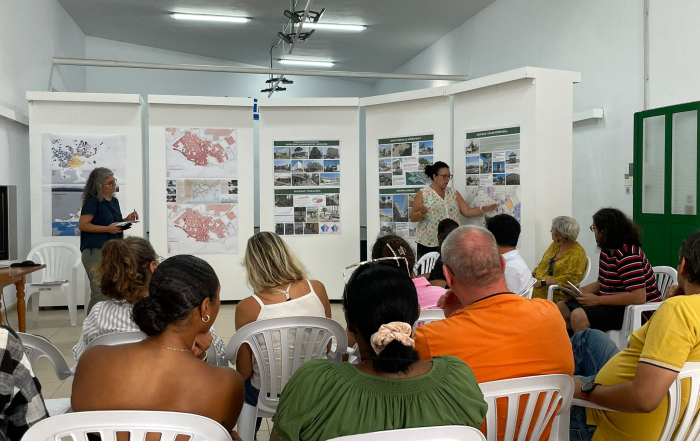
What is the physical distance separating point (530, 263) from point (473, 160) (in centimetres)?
130

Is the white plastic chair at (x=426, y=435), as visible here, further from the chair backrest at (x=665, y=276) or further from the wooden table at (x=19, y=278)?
the wooden table at (x=19, y=278)

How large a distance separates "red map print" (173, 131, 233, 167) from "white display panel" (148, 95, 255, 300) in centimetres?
1

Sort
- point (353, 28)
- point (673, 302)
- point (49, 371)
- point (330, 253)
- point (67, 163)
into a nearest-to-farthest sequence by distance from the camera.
→ 1. point (673, 302)
2. point (49, 371)
3. point (67, 163)
4. point (330, 253)
5. point (353, 28)

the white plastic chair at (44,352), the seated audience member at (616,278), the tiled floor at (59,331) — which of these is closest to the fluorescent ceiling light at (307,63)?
the tiled floor at (59,331)

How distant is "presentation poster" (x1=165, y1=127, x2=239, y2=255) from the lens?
7.34m

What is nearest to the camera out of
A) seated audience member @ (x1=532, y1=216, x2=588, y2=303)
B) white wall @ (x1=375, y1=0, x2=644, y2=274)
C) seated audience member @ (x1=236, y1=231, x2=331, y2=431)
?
seated audience member @ (x1=236, y1=231, x2=331, y2=431)

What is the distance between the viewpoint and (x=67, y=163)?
7.01 meters

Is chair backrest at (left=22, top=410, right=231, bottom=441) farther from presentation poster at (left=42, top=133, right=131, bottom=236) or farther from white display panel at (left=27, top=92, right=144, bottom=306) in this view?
presentation poster at (left=42, top=133, right=131, bottom=236)

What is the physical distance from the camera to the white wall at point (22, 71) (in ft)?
22.2

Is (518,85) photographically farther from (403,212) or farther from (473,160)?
(403,212)

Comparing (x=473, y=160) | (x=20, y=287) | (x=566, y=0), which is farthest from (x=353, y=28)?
(x=20, y=287)

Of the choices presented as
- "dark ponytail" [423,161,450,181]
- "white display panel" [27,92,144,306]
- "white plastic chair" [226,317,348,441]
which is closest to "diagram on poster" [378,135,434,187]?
"dark ponytail" [423,161,450,181]

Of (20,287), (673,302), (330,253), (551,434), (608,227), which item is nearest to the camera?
(673,302)

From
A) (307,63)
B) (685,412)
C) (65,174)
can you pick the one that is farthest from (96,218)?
(307,63)
